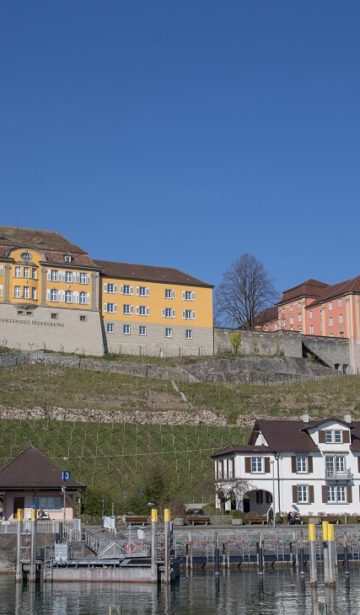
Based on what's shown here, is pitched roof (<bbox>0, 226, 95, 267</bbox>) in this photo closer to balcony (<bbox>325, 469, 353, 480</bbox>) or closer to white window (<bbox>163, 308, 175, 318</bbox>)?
white window (<bbox>163, 308, 175, 318</bbox>)

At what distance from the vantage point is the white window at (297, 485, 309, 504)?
64.4 meters

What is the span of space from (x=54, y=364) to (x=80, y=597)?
169 ft

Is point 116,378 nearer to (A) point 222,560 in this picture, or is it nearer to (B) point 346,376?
(B) point 346,376

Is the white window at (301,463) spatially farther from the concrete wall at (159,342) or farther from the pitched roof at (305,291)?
the pitched roof at (305,291)

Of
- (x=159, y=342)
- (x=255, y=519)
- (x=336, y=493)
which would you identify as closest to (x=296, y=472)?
(x=336, y=493)

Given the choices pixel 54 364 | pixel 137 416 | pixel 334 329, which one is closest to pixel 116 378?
pixel 54 364

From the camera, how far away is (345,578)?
4753 centimetres

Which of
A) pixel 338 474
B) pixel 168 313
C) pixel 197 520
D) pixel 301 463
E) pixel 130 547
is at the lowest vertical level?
Answer: pixel 130 547

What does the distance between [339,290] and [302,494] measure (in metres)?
58.1

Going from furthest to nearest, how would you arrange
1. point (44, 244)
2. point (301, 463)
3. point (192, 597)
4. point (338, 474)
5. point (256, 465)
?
point (44, 244), point (301, 463), point (338, 474), point (256, 465), point (192, 597)

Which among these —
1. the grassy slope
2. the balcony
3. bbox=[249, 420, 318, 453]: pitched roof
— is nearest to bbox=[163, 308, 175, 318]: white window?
the grassy slope

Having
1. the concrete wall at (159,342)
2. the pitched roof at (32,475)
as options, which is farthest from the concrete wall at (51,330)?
the pitched roof at (32,475)

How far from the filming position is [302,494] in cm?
6462

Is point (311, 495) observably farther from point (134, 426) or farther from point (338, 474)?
point (134, 426)
